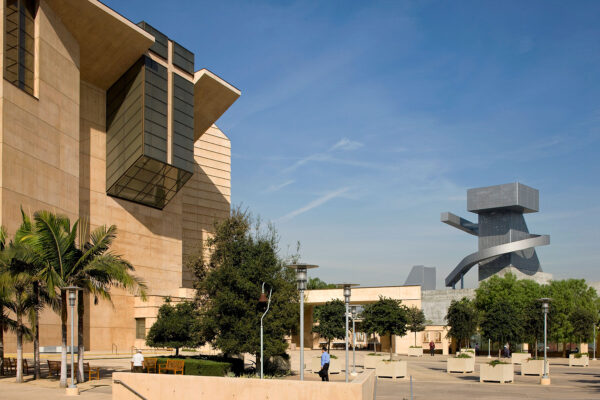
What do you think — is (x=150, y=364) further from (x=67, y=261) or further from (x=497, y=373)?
(x=497, y=373)

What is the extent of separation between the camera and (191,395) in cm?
1705

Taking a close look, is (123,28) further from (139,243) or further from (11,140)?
(139,243)

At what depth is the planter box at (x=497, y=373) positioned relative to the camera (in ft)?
96.9

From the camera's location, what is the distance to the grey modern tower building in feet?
362

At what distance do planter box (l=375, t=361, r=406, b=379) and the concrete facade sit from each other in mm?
15490

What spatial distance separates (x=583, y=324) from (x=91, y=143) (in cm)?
4646

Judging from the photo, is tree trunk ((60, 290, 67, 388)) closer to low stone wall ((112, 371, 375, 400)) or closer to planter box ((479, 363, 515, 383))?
low stone wall ((112, 371, 375, 400))

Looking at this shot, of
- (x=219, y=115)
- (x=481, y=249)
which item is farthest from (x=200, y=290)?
(x=481, y=249)

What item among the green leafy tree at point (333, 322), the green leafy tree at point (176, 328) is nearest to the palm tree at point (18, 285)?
the green leafy tree at point (176, 328)

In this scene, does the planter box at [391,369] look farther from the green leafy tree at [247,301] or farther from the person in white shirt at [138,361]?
the person in white shirt at [138,361]

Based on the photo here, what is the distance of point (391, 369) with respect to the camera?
31734 mm

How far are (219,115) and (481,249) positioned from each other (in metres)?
69.1

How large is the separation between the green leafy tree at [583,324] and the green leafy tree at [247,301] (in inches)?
1560

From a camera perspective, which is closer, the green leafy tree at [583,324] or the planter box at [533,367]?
the planter box at [533,367]
